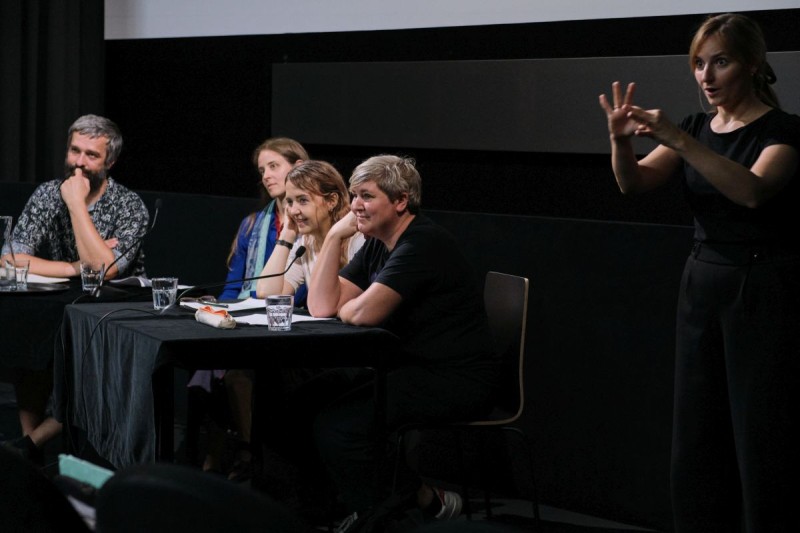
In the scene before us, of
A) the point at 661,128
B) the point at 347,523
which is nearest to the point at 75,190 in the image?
the point at 347,523

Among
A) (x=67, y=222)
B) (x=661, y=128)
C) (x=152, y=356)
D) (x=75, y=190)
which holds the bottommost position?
(x=152, y=356)

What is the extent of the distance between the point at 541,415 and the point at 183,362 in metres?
1.47

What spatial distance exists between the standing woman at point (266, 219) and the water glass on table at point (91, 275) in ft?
→ 1.86

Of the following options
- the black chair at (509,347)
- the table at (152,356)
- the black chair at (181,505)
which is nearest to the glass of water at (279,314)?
the table at (152,356)

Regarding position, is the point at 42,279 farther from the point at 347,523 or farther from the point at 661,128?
the point at 661,128

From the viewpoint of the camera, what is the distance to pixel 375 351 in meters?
2.99

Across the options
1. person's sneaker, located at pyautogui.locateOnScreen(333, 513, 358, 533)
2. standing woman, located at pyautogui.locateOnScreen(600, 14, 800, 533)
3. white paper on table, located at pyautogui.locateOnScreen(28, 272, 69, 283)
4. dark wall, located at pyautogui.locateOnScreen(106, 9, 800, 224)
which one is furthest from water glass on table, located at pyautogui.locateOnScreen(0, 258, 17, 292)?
standing woman, located at pyautogui.locateOnScreen(600, 14, 800, 533)

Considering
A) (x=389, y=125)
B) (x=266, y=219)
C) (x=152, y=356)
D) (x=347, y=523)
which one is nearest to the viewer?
(x=152, y=356)

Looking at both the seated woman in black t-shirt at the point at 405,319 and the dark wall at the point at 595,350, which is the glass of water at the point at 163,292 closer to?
the seated woman in black t-shirt at the point at 405,319

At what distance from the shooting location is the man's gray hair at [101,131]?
416 centimetres

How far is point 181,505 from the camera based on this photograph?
109 cm

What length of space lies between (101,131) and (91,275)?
2.56 ft

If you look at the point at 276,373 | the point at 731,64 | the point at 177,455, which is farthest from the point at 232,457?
the point at 731,64

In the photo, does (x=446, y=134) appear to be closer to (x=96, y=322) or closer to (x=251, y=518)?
(x=96, y=322)
